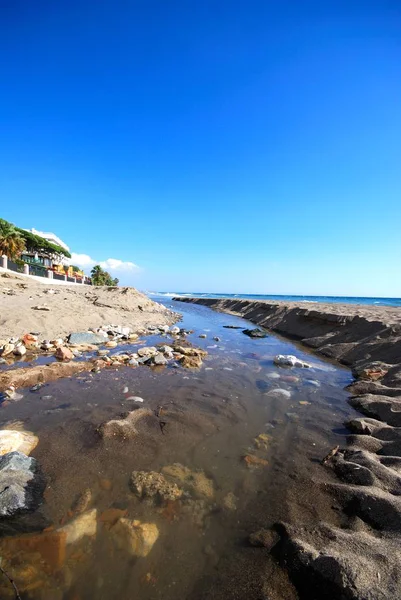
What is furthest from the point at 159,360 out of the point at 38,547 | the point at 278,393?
the point at 38,547

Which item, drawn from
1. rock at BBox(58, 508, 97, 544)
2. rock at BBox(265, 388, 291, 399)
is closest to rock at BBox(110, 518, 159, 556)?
rock at BBox(58, 508, 97, 544)

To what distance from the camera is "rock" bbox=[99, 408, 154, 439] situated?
170 inches

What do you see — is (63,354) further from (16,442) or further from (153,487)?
(153,487)

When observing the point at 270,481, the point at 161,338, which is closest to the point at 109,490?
the point at 270,481

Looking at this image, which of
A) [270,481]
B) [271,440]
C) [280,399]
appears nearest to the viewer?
[270,481]

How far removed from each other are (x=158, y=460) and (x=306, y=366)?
22.0ft

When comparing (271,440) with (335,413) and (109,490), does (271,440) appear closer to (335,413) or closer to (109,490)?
(335,413)

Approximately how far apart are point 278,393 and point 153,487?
410 centimetres

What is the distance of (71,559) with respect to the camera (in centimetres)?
232

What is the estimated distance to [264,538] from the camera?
102 inches

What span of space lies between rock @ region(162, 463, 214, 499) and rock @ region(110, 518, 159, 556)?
0.66 meters

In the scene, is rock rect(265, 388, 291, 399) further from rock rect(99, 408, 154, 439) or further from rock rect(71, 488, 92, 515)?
rock rect(71, 488, 92, 515)

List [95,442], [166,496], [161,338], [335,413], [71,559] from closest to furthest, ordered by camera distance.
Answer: [71,559] → [166,496] → [95,442] → [335,413] → [161,338]

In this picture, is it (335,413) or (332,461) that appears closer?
(332,461)
